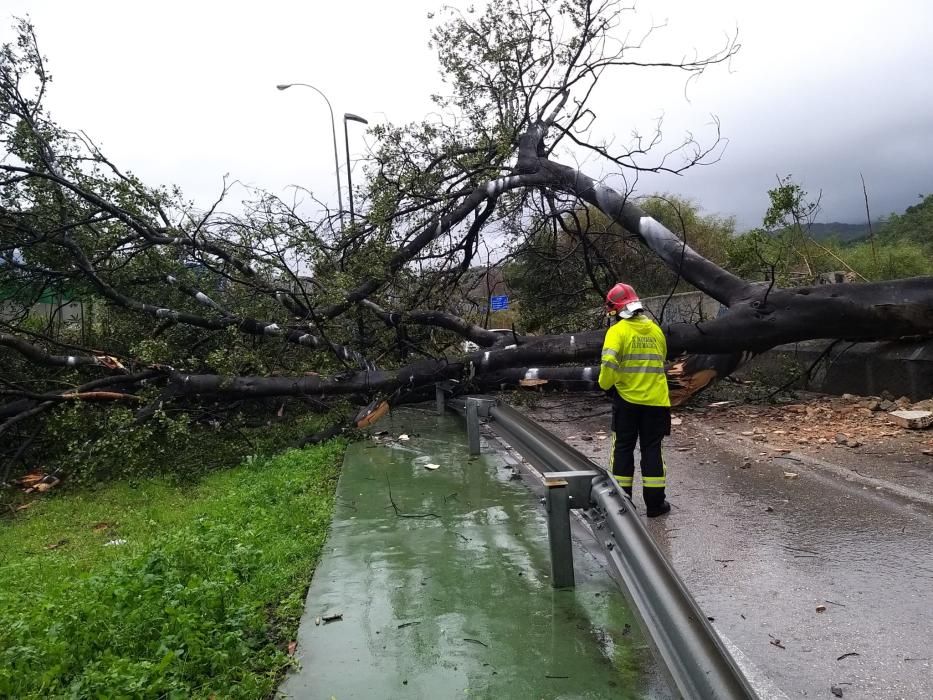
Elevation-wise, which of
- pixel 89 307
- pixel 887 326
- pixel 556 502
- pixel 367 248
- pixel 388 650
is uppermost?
pixel 367 248

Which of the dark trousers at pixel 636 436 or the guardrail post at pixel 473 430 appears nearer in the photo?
the dark trousers at pixel 636 436

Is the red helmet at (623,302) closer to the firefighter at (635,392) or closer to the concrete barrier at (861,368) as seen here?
the firefighter at (635,392)

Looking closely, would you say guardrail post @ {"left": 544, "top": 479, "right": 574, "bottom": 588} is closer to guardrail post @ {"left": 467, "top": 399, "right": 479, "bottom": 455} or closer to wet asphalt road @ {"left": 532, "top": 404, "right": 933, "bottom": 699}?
wet asphalt road @ {"left": 532, "top": 404, "right": 933, "bottom": 699}

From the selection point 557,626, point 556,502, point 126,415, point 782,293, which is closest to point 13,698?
point 557,626

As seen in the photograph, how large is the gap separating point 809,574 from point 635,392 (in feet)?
5.18

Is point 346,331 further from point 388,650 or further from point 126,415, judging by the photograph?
point 388,650

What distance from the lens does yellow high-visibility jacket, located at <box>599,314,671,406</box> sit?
468cm

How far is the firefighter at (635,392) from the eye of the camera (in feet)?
15.3

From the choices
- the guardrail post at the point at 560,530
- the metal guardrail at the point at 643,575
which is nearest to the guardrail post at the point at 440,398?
the metal guardrail at the point at 643,575

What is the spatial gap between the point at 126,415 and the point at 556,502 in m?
5.11

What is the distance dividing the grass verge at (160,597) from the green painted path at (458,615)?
19 centimetres

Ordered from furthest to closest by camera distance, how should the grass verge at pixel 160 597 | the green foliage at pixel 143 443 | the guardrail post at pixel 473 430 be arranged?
the guardrail post at pixel 473 430 → the green foliage at pixel 143 443 → the grass verge at pixel 160 597

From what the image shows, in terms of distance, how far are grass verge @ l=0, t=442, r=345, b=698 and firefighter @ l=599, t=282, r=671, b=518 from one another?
212 cm

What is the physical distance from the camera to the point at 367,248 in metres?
8.85
